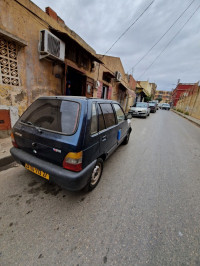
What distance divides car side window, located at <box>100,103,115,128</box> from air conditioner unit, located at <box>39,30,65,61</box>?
3.03 meters

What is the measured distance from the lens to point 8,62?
326 cm

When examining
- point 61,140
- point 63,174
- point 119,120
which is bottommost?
point 63,174

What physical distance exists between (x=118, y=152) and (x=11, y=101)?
367 centimetres

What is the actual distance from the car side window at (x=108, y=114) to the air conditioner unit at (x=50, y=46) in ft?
9.93

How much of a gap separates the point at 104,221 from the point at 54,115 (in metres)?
1.73

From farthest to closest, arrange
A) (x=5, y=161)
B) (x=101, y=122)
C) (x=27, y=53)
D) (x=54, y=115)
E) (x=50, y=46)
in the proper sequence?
(x=50, y=46) < (x=27, y=53) < (x=5, y=161) < (x=101, y=122) < (x=54, y=115)

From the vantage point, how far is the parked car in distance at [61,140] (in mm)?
1584

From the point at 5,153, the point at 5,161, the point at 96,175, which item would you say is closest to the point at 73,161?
the point at 96,175

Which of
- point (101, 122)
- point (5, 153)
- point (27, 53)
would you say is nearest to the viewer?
point (101, 122)

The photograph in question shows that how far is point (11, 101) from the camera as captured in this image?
348 centimetres

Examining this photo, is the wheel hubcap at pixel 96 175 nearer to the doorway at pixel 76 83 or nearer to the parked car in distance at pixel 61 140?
the parked car in distance at pixel 61 140

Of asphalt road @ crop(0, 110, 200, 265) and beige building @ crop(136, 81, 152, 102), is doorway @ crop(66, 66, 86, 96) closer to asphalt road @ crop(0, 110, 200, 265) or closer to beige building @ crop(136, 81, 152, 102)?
asphalt road @ crop(0, 110, 200, 265)

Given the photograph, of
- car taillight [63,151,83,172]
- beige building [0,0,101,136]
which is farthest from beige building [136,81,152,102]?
car taillight [63,151,83,172]

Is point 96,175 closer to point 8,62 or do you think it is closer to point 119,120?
point 119,120
